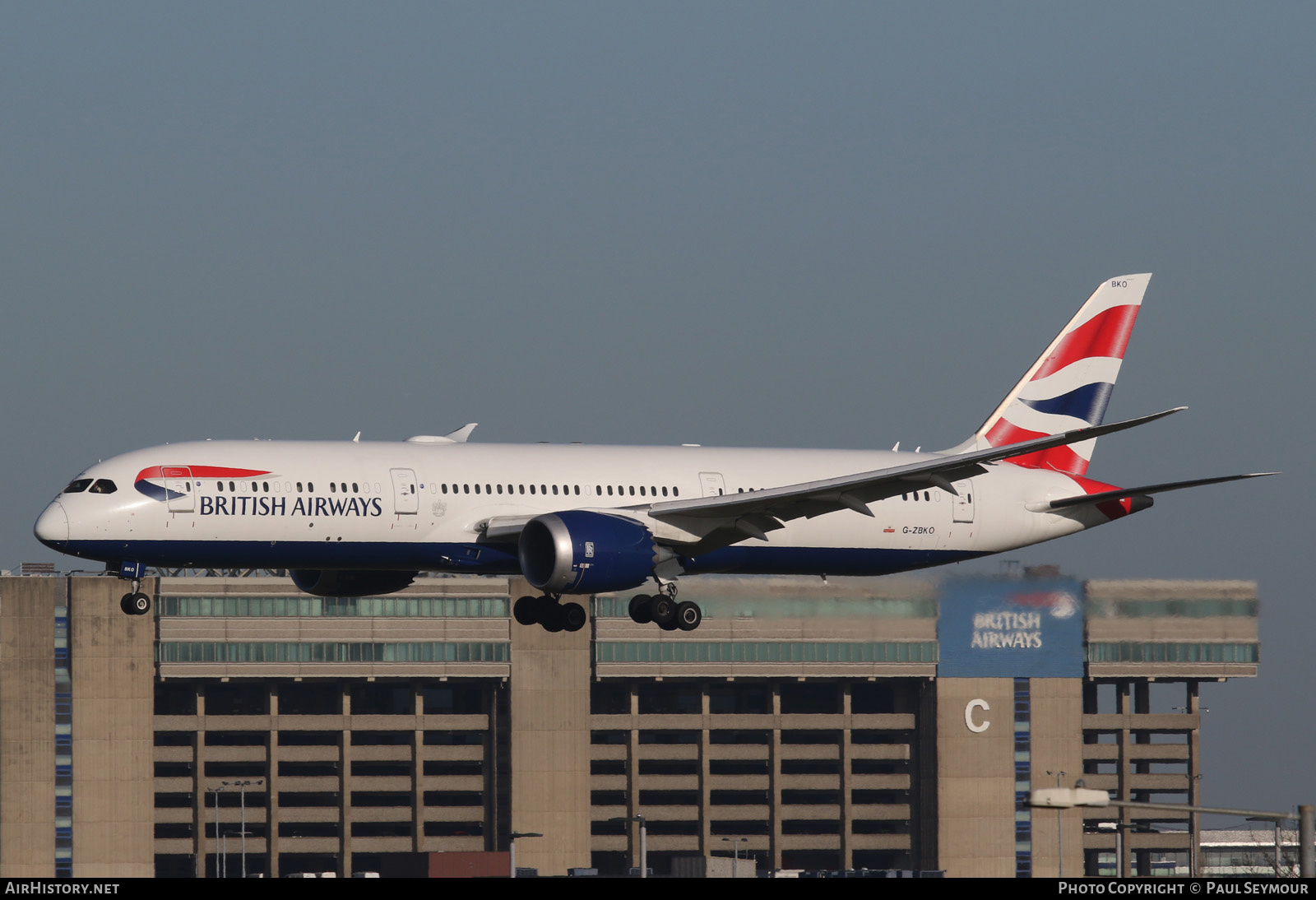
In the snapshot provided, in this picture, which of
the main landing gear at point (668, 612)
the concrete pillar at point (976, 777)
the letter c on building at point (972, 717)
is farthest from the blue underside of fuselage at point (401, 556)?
the letter c on building at point (972, 717)

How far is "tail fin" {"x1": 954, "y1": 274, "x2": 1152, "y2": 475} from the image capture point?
6238 cm

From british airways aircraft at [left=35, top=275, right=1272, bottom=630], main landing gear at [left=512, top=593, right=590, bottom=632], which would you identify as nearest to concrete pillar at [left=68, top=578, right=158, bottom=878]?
main landing gear at [left=512, top=593, right=590, bottom=632]

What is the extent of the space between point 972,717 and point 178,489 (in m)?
118

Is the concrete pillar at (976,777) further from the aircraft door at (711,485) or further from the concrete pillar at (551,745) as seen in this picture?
the aircraft door at (711,485)

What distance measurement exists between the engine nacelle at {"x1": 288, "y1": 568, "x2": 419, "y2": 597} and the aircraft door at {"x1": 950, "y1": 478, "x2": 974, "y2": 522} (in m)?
15.8

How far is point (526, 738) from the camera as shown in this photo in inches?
6299

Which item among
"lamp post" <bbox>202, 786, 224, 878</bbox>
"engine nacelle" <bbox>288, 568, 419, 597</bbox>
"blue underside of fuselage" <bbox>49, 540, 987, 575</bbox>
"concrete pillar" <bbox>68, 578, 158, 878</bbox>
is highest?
"blue underside of fuselage" <bbox>49, 540, 987, 575</bbox>

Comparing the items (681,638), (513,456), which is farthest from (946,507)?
(681,638)

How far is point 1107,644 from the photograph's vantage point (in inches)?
6078

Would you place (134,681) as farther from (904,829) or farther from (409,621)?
(904,829)

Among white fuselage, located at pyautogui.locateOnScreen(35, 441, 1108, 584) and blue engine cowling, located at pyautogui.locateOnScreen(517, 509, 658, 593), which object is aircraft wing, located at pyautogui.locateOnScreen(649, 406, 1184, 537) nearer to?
white fuselage, located at pyautogui.locateOnScreen(35, 441, 1108, 584)

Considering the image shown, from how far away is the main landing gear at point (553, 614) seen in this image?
2206 inches

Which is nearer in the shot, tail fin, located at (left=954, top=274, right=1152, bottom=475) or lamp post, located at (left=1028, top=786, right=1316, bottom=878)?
lamp post, located at (left=1028, top=786, right=1316, bottom=878)

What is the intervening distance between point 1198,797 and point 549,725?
5473cm
